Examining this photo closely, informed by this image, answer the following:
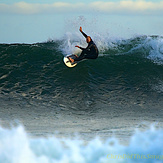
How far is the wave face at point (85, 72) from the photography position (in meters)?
10.4

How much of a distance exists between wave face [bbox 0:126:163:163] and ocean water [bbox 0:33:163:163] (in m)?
0.01

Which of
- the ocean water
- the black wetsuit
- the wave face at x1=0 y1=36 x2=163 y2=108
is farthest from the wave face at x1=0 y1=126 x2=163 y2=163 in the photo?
the wave face at x1=0 y1=36 x2=163 y2=108

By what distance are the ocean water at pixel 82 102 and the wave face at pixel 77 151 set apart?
0.05 feet

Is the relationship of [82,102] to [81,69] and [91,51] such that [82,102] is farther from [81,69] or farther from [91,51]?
[81,69]

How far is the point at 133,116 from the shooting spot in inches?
327

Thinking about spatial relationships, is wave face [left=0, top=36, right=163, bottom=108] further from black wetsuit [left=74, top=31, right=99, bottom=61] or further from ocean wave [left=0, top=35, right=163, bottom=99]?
black wetsuit [left=74, top=31, right=99, bottom=61]

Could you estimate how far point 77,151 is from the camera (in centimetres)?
464

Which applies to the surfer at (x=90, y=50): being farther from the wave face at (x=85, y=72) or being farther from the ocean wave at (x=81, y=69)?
the ocean wave at (x=81, y=69)

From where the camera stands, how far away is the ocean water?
4684 mm

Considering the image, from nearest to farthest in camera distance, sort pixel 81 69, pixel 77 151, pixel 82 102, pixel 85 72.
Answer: pixel 77 151
pixel 82 102
pixel 85 72
pixel 81 69

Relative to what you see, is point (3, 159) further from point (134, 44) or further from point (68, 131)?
point (134, 44)

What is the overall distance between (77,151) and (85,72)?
772 cm

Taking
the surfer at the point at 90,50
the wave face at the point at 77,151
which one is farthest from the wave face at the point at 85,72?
the wave face at the point at 77,151

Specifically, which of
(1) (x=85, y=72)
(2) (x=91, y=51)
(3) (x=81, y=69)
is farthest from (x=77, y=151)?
(3) (x=81, y=69)
